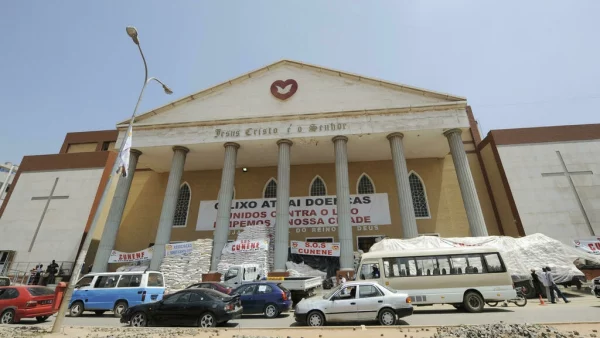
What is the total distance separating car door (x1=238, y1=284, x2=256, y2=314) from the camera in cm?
1141

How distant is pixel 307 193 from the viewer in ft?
84.6

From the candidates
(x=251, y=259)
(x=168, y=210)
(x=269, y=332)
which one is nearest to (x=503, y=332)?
(x=269, y=332)

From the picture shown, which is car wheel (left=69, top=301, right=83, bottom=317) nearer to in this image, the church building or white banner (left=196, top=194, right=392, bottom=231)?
the church building

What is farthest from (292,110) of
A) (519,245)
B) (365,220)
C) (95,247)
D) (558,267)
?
(95,247)

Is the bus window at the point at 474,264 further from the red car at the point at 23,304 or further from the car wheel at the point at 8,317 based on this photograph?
the car wheel at the point at 8,317

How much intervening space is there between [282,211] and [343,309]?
11607mm

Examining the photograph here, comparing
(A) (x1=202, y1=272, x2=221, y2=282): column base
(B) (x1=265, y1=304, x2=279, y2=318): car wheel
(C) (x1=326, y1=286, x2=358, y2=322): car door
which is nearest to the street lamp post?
(B) (x1=265, y1=304, x2=279, y2=318): car wheel

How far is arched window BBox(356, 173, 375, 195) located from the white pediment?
6.70 metres

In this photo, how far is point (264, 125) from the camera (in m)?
22.5

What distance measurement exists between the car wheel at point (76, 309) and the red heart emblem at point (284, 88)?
56.3 ft

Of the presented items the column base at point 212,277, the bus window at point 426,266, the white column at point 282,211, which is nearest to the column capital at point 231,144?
the white column at point 282,211

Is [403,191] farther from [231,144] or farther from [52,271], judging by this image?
[52,271]

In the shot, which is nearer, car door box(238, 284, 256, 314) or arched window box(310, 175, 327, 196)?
car door box(238, 284, 256, 314)

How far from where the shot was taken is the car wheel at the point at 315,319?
28.9 feet
